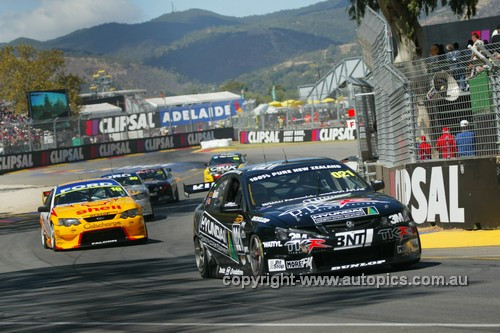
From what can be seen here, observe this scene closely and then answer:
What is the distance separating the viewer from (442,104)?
1529 cm

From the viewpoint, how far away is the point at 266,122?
223 ft

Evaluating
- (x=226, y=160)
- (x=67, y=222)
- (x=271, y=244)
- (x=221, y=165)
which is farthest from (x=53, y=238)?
(x=226, y=160)

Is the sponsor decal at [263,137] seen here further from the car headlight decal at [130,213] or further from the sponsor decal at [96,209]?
the sponsor decal at [96,209]

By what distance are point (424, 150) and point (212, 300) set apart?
7175 mm

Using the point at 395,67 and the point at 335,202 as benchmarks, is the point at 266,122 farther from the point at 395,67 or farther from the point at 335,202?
the point at 335,202

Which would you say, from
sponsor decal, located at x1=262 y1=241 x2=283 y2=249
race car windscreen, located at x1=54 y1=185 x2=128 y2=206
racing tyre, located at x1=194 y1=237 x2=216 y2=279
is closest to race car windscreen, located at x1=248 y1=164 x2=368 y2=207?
sponsor decal, located at x1=262 y1=241 x2=283 y2=249

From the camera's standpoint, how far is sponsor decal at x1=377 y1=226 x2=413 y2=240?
32.8ft

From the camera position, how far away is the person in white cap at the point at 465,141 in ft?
48.4

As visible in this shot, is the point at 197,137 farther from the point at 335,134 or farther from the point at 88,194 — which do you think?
the point at 88,194

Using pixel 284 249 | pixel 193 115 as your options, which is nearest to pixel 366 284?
pixel 284 249

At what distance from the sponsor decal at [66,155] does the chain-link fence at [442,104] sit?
1946 inches

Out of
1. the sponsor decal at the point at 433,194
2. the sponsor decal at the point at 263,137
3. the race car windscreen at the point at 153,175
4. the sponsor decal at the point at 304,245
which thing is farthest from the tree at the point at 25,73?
the sponsor decal at the point at 304,245

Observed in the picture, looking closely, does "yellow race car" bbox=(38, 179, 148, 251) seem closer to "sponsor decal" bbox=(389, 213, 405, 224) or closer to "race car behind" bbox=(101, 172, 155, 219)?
"race car behind" bbox=(101, 172, 155, 219)

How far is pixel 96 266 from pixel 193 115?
2569 inches
